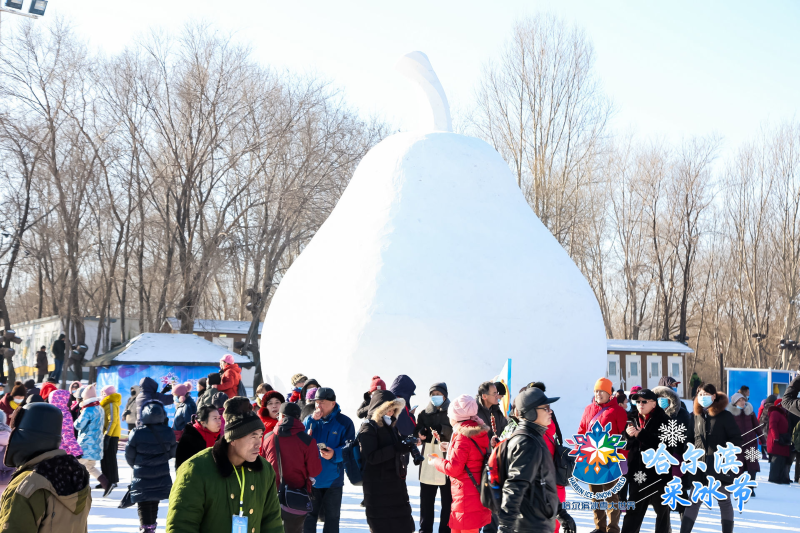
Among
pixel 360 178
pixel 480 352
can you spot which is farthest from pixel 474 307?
pixel 360 178

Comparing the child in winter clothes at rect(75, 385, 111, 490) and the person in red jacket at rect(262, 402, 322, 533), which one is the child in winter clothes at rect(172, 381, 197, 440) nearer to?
the child in winter clothes at rect(75, 385, 111, 490)

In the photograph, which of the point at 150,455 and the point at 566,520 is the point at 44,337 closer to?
the point at 150,455

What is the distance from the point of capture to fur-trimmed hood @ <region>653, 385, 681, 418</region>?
620 centimetres

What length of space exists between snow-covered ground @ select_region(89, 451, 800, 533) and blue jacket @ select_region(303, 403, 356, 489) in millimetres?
1404

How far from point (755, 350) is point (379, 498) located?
3158cm

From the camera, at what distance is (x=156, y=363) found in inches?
545

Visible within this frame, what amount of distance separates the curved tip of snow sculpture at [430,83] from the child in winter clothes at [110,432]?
658 centimetres

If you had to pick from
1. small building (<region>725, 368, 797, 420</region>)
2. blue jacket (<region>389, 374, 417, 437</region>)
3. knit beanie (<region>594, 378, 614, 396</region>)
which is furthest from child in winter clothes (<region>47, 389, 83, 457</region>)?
small building (<region>725, 368, 797, 420</region>)

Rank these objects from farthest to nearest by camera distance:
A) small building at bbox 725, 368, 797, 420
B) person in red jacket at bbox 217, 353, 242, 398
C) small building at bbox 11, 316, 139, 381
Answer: small building at bbox 11, 316, 139, 381 → small building at bbox 725, 368, 797, 420 → person in red jacket at bbox 217, 353, 242, 398

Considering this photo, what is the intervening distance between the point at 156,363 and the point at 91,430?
5836 mm

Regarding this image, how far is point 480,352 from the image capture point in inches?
403

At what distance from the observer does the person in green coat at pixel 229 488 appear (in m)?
3.02

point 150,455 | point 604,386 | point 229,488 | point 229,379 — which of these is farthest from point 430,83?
point 229,488

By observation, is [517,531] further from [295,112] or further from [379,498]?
[295,112]
